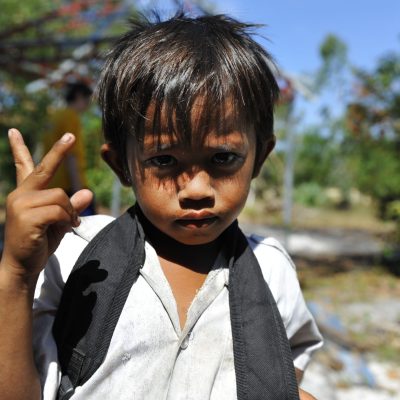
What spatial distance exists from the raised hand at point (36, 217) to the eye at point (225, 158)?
0.30 m

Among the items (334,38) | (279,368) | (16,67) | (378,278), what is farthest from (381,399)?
(334,38)

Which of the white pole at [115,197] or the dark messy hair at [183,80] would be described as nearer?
the dark messy hair at [183,80]

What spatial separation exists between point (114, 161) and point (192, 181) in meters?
0.27

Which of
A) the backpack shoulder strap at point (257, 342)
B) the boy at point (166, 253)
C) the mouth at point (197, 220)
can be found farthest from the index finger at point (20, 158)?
the backpack shoulder strap at point (257, 342)

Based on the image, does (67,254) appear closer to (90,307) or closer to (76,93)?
(90,307)

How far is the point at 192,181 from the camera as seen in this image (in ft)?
3.51

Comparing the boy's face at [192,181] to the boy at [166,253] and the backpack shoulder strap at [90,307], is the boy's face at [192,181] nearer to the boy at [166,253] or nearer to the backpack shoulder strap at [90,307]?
the boy at [166,253]

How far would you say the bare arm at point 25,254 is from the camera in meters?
0.91

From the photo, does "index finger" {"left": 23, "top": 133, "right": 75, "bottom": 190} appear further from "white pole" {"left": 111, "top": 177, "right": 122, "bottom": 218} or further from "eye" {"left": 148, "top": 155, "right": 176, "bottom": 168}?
"white pole" {"left": 111, "top": 177, "right": 122, "bottom": 218}

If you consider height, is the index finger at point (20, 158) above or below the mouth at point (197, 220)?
above

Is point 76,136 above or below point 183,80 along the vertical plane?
below

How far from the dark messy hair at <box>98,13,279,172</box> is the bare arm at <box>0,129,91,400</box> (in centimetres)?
20

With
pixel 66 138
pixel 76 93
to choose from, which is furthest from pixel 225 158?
pixel 76 93

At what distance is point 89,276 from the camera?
1074mm
